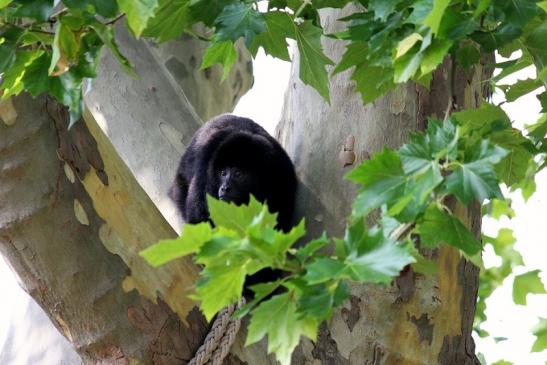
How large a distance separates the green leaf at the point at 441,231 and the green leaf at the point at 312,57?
2.89 feet

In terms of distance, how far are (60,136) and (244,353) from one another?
0.81 metres

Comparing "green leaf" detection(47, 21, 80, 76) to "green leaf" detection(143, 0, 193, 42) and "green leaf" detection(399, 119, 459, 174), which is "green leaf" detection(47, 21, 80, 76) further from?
"green leaf" detection(399, 119, 459, 174)

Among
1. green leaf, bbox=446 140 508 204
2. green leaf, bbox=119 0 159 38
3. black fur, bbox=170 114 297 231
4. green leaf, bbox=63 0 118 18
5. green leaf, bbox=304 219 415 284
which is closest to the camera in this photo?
green leaf, bbox=304 219 415 284

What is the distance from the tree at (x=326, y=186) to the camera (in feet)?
5.18

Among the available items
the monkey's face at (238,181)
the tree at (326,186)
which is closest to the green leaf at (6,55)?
the tree at (326,186)

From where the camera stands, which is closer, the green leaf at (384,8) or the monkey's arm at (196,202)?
the green leaf at (384,8)

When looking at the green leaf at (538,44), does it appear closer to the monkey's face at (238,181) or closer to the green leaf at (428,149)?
the green leaf at (428,149)

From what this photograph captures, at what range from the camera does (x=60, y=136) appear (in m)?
2.48

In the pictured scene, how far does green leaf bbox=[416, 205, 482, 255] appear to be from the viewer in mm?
1677

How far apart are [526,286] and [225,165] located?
Answer: 173cm

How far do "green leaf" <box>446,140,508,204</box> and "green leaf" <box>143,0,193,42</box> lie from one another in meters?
0.97

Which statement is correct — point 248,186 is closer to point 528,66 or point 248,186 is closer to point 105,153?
point 105,153

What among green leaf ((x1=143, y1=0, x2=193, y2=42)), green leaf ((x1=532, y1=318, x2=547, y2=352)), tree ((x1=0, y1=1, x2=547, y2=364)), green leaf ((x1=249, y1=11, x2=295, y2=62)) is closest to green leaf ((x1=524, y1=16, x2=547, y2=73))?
tree ((x1=0, y1=1, x2=547, y2=364))

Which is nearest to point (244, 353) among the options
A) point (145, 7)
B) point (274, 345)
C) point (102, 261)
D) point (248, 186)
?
point (102, 261)
